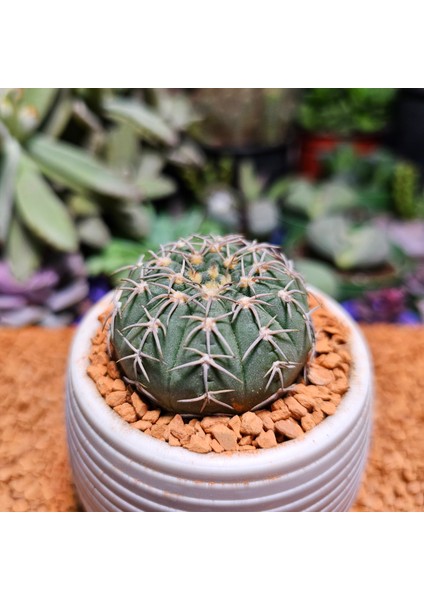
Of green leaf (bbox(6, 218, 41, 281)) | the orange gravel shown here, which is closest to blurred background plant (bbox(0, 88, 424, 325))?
green leaf (bbox(6, 218, 41, 281))

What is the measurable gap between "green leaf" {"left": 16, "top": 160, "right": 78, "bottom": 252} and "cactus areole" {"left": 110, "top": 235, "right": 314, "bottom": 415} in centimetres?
91

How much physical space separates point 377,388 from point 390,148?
2452mm

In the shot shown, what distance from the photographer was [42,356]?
1.78 m

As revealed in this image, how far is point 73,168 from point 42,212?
241 mm

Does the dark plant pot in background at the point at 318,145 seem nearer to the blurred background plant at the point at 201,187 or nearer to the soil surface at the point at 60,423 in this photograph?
the blurred background plant at the point at 201,187

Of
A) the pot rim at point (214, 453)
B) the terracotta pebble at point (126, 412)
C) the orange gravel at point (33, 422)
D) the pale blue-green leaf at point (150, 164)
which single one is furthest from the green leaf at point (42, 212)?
the terracotta pebble at point (126, 412)

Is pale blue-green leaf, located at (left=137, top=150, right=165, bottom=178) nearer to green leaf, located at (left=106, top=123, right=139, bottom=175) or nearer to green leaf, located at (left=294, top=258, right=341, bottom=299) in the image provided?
green leaf, located at (left=106, top=123, right=139, bottom=175)

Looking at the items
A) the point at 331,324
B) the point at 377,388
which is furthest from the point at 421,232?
the point at 331,324

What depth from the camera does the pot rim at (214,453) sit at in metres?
0.98

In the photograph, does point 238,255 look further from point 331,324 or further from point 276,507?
point 276,507

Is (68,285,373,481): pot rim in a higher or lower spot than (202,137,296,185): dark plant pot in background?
higher

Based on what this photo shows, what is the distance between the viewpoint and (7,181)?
2.02 meters

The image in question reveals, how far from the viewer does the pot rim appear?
98 centimetres

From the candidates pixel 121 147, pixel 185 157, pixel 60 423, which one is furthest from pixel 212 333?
pixel 185 157
